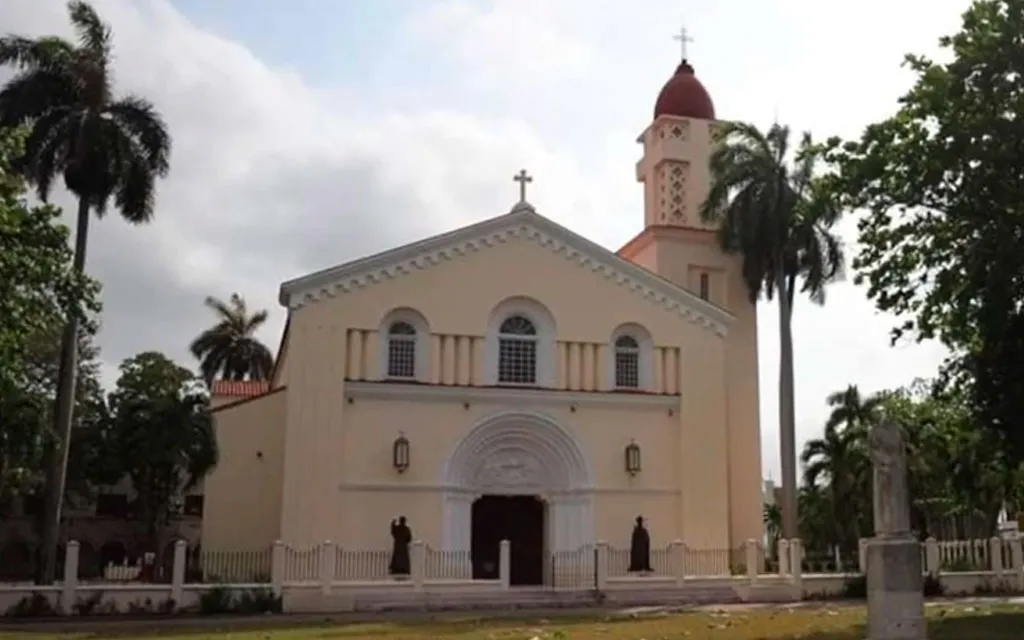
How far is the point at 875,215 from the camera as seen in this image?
20562 millimetres

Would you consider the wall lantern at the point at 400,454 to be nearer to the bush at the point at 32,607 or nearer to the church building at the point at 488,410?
the church building at the point at 488,410

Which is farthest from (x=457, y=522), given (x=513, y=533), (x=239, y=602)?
(x=239, y=602)

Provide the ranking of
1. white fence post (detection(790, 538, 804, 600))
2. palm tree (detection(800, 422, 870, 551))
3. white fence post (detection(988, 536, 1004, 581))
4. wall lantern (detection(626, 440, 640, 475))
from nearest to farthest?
white fence post (detection(790, 538, 804, 600)) < white fence post (detection(988, 536, 1004, 581)) < wall lantern (detection(626, 440, 640, 475)) < palm tree (detection(800, 422, 870, 551))

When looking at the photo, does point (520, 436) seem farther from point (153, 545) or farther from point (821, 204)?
point (153, 545)

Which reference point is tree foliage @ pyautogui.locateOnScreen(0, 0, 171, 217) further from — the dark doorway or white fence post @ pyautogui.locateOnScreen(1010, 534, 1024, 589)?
white fence post @ pyautogui.locateOnScreen(1010, 534, 1024, 589)

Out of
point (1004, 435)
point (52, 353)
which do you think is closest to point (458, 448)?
point (1004, 435)

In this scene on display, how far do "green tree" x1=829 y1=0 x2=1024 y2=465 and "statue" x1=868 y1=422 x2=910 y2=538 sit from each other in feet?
22.5

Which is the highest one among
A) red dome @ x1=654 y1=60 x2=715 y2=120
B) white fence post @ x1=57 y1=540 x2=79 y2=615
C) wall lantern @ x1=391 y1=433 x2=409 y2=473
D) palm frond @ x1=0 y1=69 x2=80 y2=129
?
red dome @ x1=654 y1=60 x2=715 y2=120

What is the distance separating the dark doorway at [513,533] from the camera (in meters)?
29.2

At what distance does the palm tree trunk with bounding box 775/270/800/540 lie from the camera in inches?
1254

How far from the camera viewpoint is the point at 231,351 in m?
58.2

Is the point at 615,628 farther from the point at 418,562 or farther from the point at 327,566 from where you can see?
the point at 327,566

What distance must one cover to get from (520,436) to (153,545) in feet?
44.8

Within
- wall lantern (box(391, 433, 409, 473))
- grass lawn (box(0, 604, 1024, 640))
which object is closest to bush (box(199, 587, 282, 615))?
grass lawn (box(0, 604, 1024, 640))
